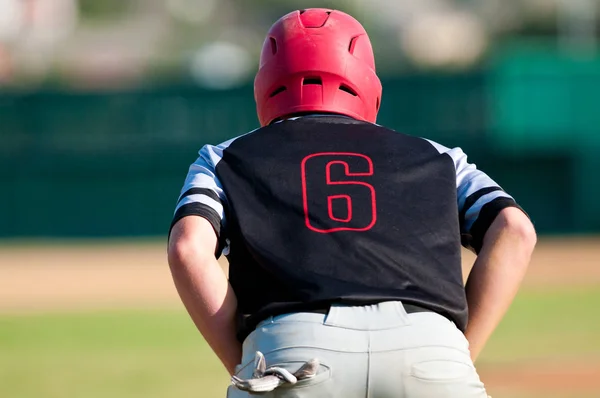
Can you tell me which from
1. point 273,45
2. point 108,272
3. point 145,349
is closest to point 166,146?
point 108,272

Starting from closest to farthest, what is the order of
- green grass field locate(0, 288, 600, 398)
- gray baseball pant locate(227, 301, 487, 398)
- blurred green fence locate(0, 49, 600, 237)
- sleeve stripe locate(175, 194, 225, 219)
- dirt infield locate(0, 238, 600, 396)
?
1. gray baseball pant locate(227, 301, 487, 398)
2. sleeve stripe locate(175, 194, 225, 219)
3. green grass field locate(0, 288, 600, 398)
4. dirt infield locate(0, 238, 600, 396)
5. blurred green fence locate(0, 49, 600, 237)

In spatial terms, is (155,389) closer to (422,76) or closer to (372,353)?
(372,353)

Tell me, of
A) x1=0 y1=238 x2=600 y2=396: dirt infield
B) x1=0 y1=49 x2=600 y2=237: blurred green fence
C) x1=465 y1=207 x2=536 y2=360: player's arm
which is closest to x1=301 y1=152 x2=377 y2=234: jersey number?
x1=465 y1=207 x2=536 y2=360: player's arm

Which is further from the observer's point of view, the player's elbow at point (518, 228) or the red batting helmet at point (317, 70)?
the red batting helmet at point (317, 70)

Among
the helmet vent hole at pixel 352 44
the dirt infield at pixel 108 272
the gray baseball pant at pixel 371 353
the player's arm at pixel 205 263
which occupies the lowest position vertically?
the dirt infield at pixel 108 272

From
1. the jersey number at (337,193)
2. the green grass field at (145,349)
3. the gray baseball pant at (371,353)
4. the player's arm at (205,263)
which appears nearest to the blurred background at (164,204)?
the green grass field at (145,349)

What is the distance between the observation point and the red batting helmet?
2.69 meters

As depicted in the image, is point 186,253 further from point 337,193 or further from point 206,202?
point 337,193

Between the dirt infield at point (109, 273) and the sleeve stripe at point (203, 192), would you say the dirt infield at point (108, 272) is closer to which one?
the dirt infield at point (109, 273)

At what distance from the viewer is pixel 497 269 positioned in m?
2.47

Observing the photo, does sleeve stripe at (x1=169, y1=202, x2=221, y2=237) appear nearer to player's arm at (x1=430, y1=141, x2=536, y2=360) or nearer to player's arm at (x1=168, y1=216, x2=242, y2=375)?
player's arm at (x1=168, y1=216, x2=242, y2=375)

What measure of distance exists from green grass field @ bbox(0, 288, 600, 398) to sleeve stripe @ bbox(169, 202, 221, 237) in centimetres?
423

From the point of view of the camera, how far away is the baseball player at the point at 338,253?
221 centimetres

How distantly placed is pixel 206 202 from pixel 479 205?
2.18ft
